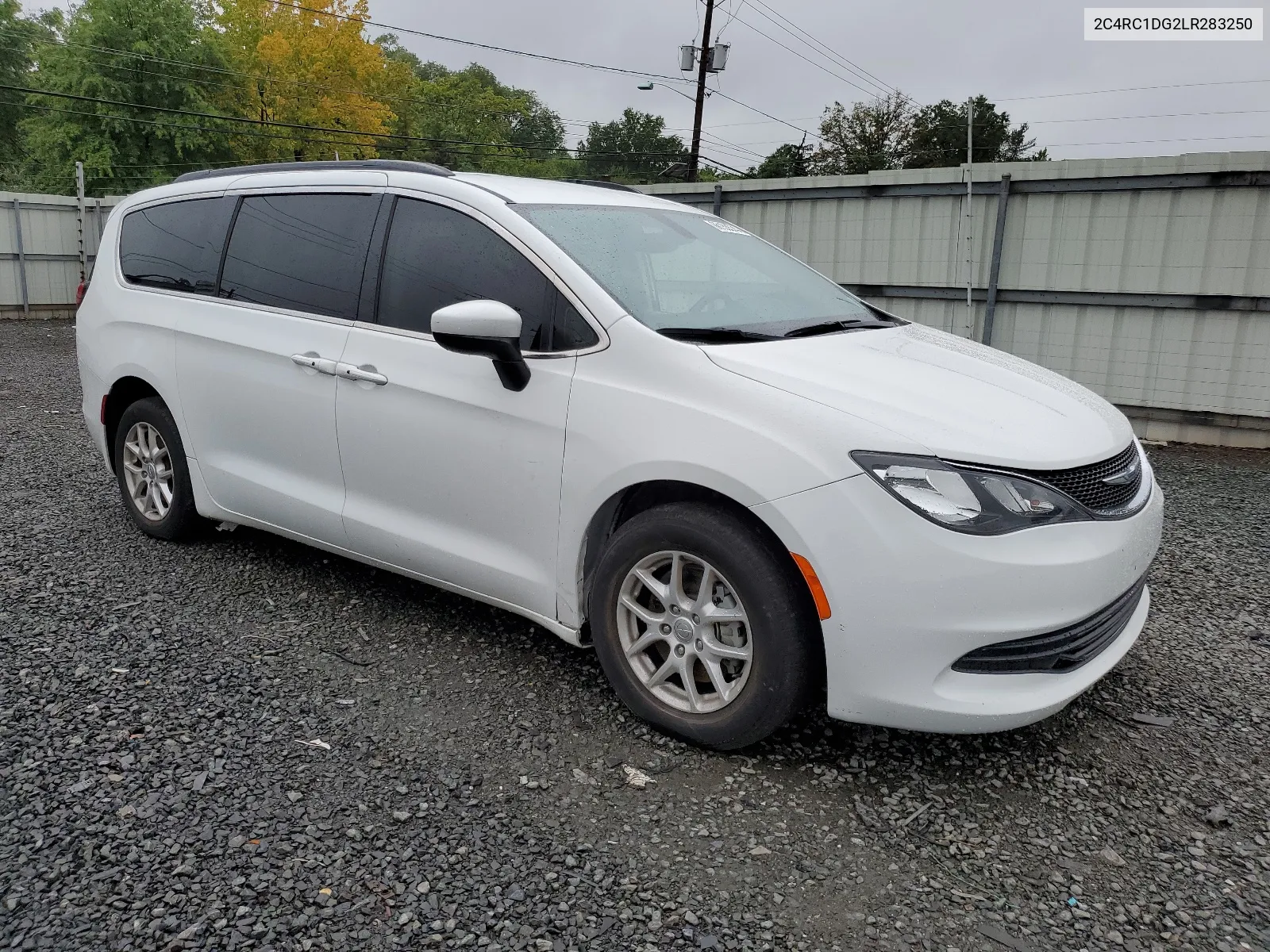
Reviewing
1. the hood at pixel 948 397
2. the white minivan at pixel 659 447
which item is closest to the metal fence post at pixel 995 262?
the white minivan at pixel 659 447

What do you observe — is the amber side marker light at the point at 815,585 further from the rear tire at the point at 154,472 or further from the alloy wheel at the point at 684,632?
the rear tire at the point at 154,472

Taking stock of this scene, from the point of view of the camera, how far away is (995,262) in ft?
28.8

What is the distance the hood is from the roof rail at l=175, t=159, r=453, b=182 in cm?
153

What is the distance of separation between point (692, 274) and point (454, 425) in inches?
A: 42.2

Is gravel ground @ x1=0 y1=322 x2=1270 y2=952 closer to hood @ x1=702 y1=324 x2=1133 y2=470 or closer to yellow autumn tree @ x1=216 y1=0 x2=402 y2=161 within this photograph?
hood @ x1=702 y1=324 x2=1133 y2=470

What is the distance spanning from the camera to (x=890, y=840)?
8.45 ft

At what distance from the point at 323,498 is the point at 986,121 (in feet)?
182

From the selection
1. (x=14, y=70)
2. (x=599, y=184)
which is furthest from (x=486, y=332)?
(x=14, y=70)

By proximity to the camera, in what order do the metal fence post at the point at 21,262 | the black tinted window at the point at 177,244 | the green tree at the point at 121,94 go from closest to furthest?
the black tinted window at the point at 177,244
the metal fence post at the point at 21,262
the green tree at the point at 121,94

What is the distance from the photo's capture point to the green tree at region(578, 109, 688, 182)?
68.9 metres

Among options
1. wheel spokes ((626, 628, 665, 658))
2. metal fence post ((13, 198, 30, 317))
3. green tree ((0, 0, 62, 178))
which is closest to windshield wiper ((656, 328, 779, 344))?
wheel spokes ((626, 628, 665, 658))

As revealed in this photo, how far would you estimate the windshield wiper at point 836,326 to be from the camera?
10.9ft

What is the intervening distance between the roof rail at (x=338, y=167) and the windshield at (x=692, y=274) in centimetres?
55

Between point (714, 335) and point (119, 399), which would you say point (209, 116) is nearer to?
point (119, 399)
